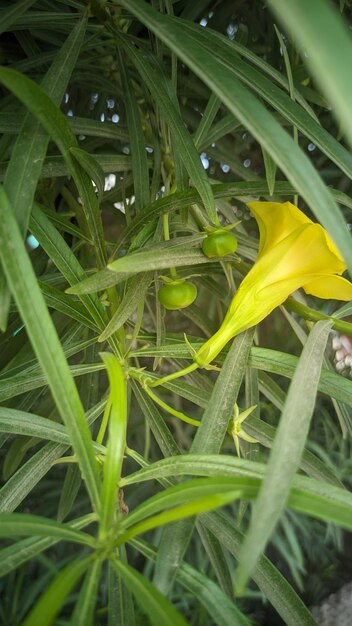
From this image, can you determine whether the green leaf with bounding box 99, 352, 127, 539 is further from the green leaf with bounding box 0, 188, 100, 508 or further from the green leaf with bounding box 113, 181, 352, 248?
the green leaf with bounding box 113, 181, 352, 248

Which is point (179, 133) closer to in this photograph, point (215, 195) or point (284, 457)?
point (215, 195)

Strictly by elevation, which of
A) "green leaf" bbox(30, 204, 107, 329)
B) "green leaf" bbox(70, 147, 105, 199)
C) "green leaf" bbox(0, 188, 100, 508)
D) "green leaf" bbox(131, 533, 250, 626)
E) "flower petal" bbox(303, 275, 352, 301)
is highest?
"green leaf" bbox(70, 147, 105, 199)

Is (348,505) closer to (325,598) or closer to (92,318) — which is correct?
(92,318)

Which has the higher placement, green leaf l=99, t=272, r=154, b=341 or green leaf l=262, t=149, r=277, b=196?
green leaf l=262, t=149, r=277, b=196

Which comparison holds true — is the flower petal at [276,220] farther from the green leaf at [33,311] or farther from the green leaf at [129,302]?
the green leaf at [33,311]

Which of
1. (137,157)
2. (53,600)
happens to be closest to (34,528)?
(53,600)

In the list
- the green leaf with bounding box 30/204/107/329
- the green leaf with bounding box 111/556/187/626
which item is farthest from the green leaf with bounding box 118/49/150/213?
the green leaf with bounding box 111/556/187/626
